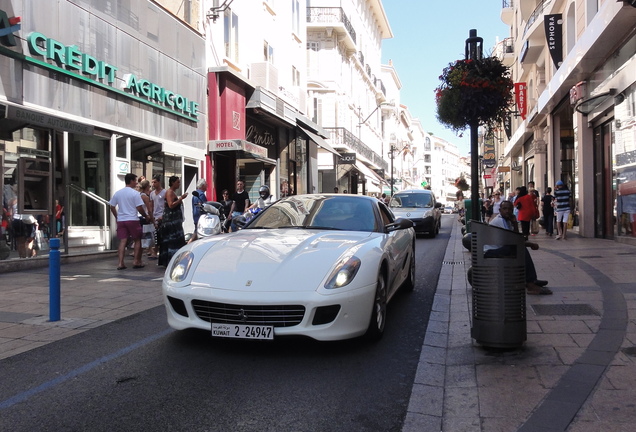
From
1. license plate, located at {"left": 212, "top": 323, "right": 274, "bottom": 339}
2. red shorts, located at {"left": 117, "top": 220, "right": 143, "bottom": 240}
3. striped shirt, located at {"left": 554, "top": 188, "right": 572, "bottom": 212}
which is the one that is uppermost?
striped shirt, located at {"left": 554, "top": 188, "right": 572, "bottom": 212}

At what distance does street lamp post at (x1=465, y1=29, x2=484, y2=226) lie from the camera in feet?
24.6

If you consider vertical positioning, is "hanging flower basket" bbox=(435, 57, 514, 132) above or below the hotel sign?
below

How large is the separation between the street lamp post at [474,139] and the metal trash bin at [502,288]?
296cm

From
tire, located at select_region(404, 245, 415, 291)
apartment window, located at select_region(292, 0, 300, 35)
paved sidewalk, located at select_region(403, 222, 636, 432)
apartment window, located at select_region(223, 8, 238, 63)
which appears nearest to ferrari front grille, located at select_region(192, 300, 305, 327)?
paved sidewalk, located at select_region(403, 222, 636, 432)

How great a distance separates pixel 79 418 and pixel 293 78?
26559mm

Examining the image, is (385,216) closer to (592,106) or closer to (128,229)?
(128,229)

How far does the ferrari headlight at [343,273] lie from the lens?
4.55 m

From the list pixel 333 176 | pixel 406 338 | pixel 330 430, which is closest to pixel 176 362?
pixel 330 430

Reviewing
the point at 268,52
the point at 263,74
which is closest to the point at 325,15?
the point at 268,52

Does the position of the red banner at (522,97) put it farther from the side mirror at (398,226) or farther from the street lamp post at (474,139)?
the side mirror at (398,226)

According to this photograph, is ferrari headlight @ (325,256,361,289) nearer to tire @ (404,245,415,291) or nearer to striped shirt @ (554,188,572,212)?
tire @ (404,245,415,291)

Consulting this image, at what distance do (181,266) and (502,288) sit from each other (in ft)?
8.77

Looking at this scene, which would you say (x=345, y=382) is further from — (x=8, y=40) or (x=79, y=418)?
(x=8, y=40)

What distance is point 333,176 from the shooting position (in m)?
39.5
